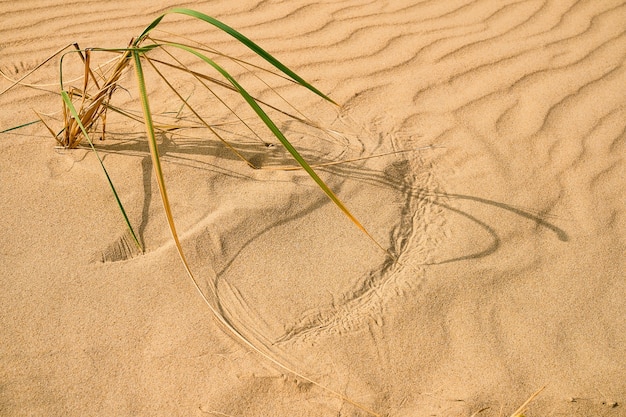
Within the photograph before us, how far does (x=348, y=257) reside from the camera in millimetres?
1860

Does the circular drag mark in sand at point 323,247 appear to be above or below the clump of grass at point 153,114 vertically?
below

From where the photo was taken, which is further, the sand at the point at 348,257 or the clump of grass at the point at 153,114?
the sand at the point at 348,257

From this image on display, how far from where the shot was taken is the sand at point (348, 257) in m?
1.53

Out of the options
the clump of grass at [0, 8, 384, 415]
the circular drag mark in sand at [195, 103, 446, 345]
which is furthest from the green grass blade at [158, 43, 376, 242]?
the circular drag mark in sand at [195, 103, 446, 345]

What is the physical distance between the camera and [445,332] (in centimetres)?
168

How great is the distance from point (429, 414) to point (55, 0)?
274 centimetres

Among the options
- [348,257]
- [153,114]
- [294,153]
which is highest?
[153,114]

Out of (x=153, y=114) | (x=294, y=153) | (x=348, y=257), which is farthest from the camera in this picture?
(x=153, y=114)

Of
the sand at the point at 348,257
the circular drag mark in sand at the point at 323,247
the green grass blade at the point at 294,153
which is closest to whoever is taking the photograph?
the green grass blade at the point at 294,153

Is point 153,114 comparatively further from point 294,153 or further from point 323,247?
point 294,153

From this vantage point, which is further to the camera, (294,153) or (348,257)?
(348,257)

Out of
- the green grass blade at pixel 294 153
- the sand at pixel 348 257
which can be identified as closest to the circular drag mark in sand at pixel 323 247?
the sand at pixel 348 257

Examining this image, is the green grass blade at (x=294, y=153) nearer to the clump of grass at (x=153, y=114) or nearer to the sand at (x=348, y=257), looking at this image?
the clump of grass at (x=153, y=114)

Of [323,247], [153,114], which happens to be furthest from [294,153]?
[153,114]
